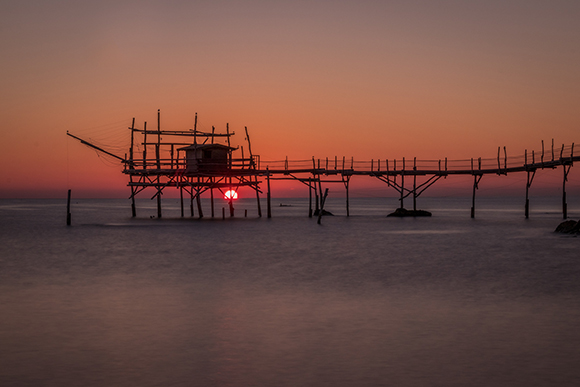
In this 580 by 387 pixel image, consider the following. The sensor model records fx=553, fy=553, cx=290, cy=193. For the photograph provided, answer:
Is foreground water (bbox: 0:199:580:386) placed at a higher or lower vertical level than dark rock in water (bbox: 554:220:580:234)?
lower

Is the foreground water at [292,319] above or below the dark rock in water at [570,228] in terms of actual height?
below

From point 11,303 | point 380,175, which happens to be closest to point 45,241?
point 11,303

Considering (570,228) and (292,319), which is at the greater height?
(570,228)

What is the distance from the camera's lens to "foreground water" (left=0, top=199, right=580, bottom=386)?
344 inches

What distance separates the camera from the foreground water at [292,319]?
8.75 m

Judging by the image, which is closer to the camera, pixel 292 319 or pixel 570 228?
pixel 292 319

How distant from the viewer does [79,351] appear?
32.6 ft

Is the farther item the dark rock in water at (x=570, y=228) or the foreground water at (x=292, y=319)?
the dark rock in water at (x=570, y=228)

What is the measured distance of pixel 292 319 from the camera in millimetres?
12602

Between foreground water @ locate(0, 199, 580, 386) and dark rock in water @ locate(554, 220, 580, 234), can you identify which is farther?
dark rock in water @ locate(554, 220, 580, 234)

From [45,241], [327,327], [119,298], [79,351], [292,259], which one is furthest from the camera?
[45,241]

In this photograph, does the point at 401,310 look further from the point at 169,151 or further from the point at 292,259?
the point at 169,151

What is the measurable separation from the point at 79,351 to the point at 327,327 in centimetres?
487

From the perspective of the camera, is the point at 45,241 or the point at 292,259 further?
Answer: the point at 45,241
